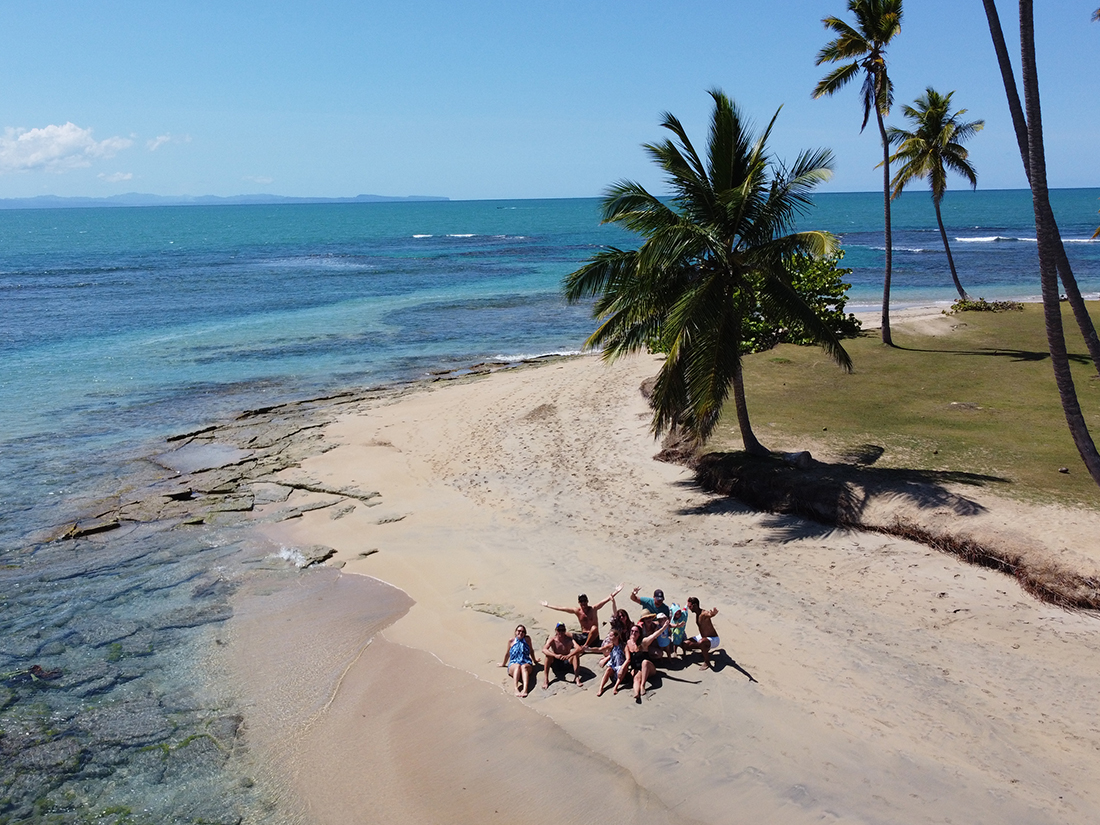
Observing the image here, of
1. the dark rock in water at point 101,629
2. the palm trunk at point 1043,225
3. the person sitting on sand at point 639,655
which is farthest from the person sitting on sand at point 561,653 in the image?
the palm trunk at point 1043,225

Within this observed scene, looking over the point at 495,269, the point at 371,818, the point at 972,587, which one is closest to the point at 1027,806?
the point at 972,587

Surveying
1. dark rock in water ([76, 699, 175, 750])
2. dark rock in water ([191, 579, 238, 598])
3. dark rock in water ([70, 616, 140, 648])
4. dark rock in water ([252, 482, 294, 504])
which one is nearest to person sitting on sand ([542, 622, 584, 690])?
dark rock in water ([76, 699, 175, 750])

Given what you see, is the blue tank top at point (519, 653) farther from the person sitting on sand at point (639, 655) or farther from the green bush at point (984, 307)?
the green bush at point (984, 307)

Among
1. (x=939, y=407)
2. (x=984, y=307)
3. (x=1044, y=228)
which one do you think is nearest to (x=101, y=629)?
(x=1044, y=228)

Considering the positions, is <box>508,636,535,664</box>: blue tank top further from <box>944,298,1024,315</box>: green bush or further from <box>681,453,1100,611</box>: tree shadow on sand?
<box>944,298,1024,315</box>: green bush

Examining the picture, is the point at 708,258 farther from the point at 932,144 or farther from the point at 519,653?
the point at 932,144

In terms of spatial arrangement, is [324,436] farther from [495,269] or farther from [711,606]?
[495,269]
